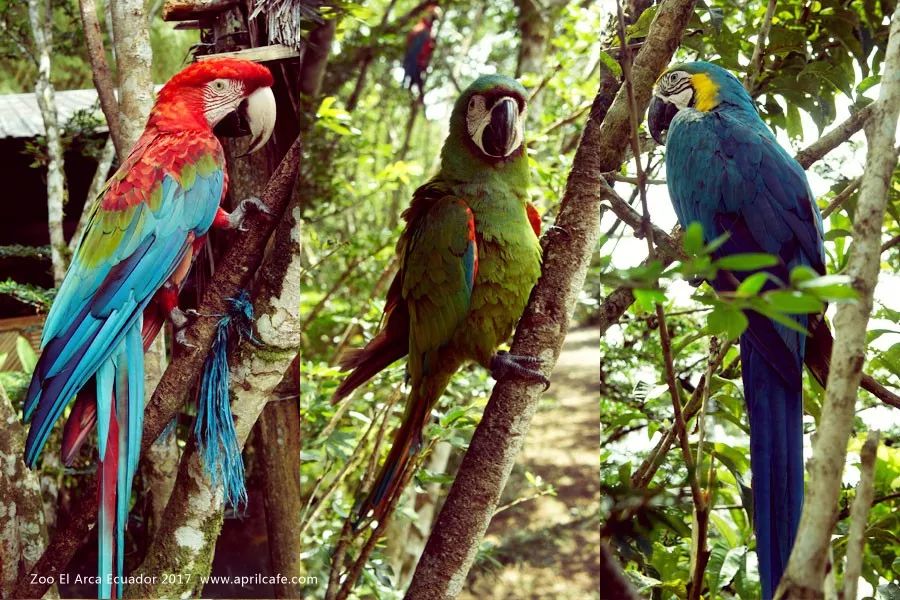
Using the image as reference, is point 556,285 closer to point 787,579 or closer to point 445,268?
point 445,268

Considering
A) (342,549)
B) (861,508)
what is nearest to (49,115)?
(342,549)

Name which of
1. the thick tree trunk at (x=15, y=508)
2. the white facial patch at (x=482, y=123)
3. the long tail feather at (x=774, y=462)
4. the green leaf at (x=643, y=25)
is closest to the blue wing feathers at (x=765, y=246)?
the long tail feather at (x=774, y=462)

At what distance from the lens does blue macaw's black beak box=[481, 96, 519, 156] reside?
1743 millimetres

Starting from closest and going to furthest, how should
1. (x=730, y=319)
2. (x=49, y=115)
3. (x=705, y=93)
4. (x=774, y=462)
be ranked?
(x=730, y=319) → (x=774, y=462) → (x=705, y=93) → (x=49, y=115)

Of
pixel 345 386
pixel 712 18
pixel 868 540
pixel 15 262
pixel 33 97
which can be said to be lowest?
pixel 868 540

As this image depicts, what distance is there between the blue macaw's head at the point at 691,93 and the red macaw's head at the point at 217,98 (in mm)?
959

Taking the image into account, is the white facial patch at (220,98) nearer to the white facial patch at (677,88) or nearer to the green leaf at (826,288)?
the white facial patch at (677,88)

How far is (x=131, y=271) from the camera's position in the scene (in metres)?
1.88

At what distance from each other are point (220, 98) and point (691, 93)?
3.74ft

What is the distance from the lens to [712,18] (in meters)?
1.79

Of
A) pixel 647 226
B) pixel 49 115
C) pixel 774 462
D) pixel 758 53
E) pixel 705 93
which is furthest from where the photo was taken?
pixel 49 115

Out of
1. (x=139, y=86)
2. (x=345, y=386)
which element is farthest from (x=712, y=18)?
(x=139, y=86)

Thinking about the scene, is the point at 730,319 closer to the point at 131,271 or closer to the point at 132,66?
the point at 131,271

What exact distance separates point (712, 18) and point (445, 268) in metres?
0.85
